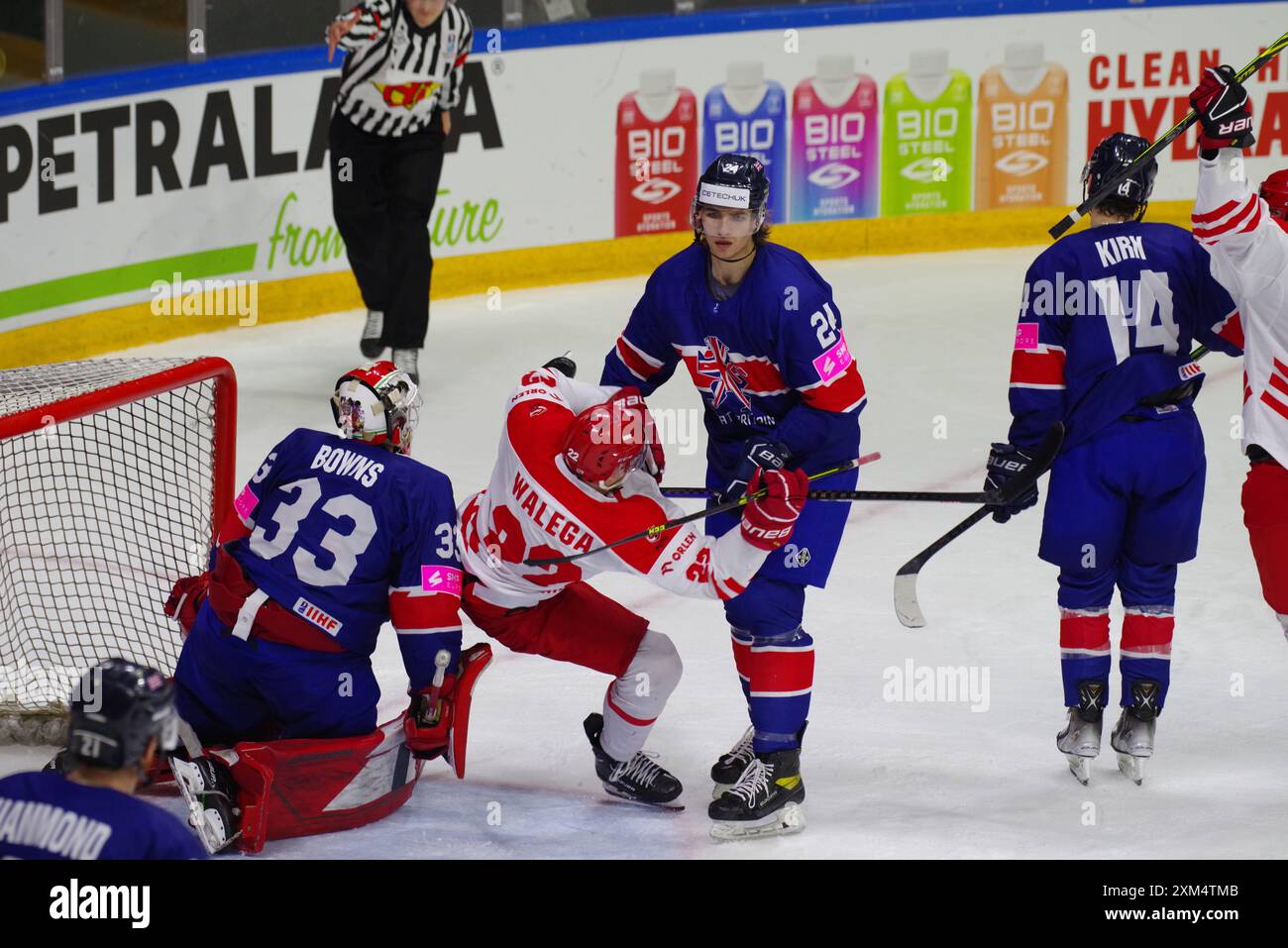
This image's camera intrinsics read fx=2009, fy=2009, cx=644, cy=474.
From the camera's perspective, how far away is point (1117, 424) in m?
4.09

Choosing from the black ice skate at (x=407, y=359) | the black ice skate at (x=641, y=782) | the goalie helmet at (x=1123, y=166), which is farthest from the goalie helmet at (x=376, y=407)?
the black ice skate at (x=407, y=359)

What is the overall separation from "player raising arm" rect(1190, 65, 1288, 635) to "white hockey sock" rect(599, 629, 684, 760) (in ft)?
4.03

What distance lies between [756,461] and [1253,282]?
104 centimetres

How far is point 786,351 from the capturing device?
3938 mm

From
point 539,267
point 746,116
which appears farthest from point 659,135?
point 539,267

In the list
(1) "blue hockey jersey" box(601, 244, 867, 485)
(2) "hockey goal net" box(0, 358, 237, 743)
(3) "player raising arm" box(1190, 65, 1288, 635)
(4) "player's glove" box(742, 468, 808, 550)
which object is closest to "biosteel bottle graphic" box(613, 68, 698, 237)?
(2) "hockey goal net" box(0, 358, 237, 743)

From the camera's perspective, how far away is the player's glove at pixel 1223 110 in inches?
151

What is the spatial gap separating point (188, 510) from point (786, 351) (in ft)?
5.97

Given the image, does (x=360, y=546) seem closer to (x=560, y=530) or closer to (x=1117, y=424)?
(x=560, y=530)

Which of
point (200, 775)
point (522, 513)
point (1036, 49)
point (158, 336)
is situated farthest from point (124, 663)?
point (1036, 49)

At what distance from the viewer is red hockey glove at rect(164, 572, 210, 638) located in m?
4.03

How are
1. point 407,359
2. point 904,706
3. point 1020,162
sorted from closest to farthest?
point 904,706 → point 407,359 → point 1020,162

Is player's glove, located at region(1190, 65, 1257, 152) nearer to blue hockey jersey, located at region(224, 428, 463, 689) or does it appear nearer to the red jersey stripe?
the red jersey stripe
